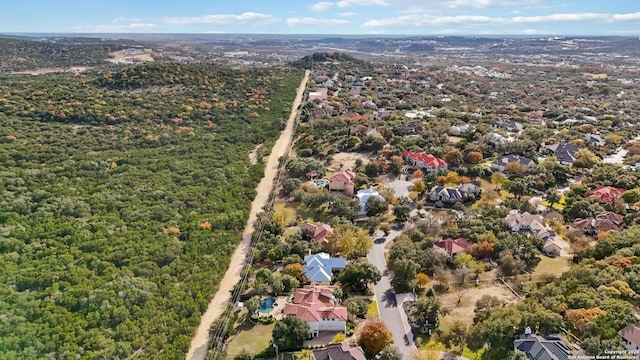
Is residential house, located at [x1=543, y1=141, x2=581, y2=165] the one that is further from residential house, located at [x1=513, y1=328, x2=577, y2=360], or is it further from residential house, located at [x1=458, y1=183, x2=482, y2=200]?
residential house, located at [x1=513, y1=328, x2=577, y2=360]

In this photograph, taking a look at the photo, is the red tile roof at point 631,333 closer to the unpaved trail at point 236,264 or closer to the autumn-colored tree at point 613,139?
the unpaved trail at point 236,264

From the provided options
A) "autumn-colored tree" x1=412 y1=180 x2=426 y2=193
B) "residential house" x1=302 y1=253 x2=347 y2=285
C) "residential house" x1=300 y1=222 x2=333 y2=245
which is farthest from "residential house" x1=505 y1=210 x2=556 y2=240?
"residential house" x1=300 y1=222 x2=333 y2=245

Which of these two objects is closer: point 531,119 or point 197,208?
point 197,208

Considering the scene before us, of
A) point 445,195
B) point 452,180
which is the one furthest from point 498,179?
point 445,195

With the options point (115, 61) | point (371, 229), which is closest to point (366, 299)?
point (371, 229)

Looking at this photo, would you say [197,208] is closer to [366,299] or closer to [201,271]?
[201,271]

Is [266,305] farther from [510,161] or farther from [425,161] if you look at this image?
[510,161]

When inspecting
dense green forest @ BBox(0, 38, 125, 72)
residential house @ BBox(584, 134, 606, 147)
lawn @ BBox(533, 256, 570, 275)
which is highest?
dense green forest @ BBox(0, 38, 125, 72)
